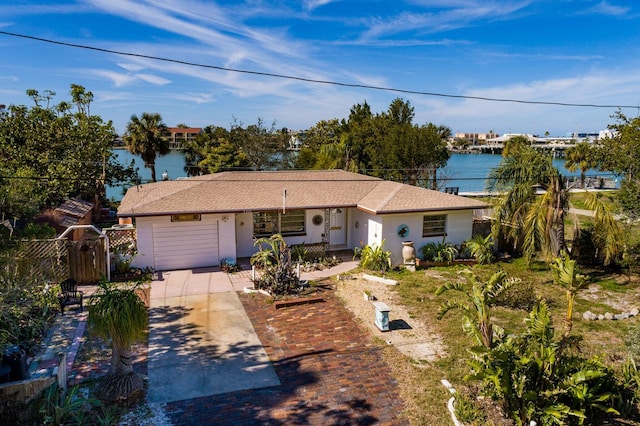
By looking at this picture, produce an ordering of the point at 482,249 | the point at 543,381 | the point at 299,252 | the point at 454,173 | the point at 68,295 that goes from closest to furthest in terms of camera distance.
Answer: the point at 543,381, the point at 68,295, the point at 299,252, the point at 482,249, the point at 454,173

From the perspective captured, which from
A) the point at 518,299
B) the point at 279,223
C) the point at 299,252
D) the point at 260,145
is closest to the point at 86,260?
the point at 279,223

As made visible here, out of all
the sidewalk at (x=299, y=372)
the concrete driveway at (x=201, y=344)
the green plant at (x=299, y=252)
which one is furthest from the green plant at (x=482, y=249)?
the concrete driveway at (x=201, y=344)

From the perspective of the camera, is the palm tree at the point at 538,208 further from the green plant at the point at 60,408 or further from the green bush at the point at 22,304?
the green bush at the point at 22,304

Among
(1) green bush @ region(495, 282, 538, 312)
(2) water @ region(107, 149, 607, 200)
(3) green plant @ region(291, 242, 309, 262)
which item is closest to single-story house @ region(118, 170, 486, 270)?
(3) green plant @ region(291, 242, 309, 262)

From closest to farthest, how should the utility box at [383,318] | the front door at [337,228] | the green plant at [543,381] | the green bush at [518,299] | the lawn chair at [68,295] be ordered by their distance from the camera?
the green plant at [543,381], the utility box at [383,318], the lawn chair at [68,295], the green bush at [518,299], the front door at [337,228]

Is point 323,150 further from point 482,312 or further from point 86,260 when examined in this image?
point 482,312

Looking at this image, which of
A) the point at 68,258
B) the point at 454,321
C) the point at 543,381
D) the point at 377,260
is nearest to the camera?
the point at 543,381

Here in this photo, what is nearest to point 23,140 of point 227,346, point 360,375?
point 227,346
